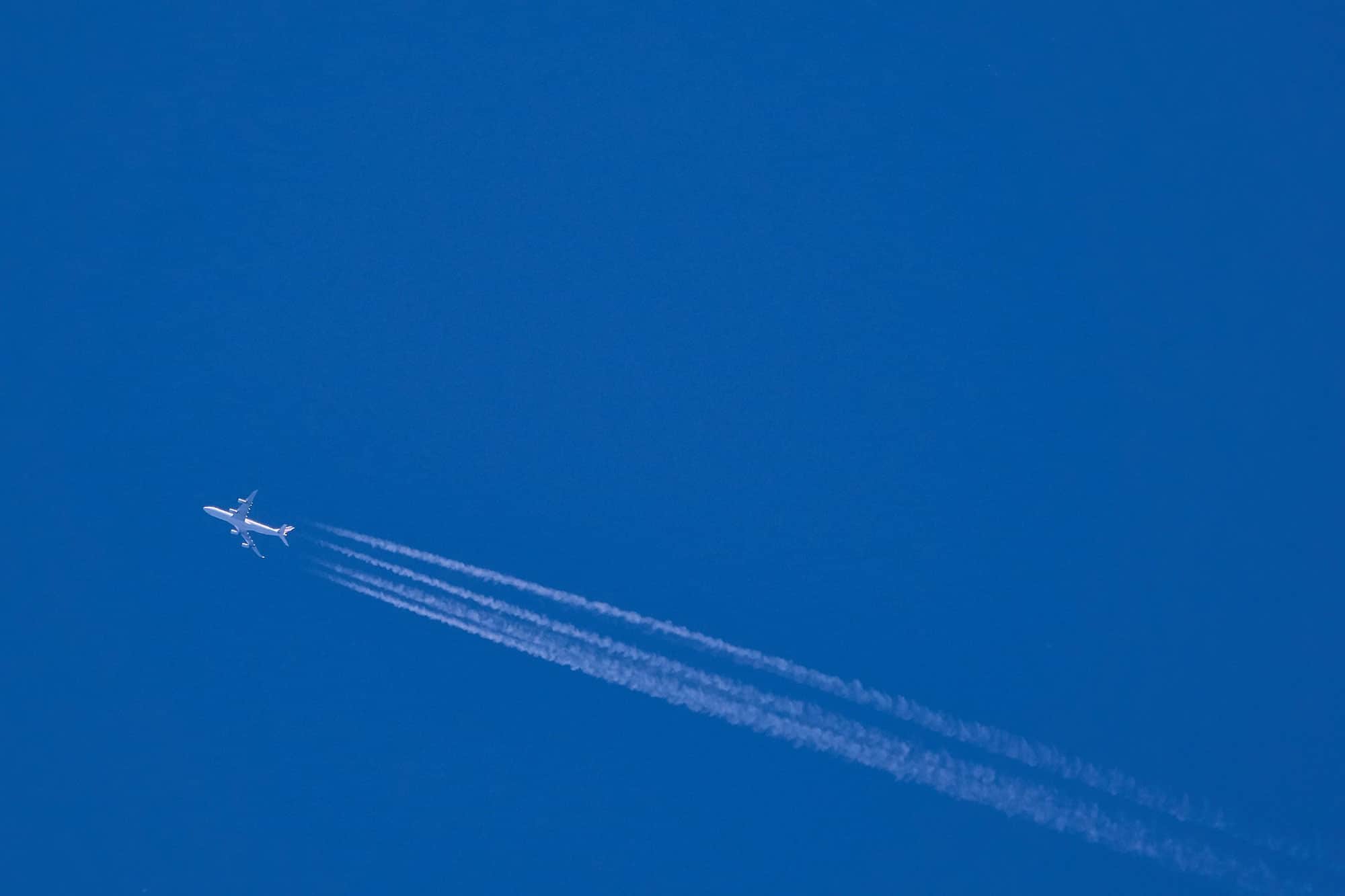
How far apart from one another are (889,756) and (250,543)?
15.1 meters

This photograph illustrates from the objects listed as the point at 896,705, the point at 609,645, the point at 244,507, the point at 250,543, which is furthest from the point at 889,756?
the point at 244,507

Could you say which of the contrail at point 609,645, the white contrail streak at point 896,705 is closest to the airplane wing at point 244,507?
the contrail at point 609,645

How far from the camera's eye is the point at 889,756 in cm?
2216

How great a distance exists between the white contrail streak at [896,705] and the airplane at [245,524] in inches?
77.5

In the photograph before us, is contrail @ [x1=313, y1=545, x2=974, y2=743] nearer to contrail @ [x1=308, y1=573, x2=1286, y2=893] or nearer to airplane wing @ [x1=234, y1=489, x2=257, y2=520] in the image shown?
contrail @ [x1=308, y1=573, x2=1286, y2=893]

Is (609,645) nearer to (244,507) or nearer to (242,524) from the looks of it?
(242,524)

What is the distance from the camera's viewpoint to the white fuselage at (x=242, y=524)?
24.1 metres

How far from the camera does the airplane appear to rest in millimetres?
24156

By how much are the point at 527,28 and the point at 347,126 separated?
16.5ft

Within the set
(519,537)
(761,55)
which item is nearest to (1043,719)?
(519,537)

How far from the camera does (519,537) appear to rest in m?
24.1

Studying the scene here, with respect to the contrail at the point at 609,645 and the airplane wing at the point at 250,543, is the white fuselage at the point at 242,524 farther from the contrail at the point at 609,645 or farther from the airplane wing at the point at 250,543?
the contrail at the point at 609,645

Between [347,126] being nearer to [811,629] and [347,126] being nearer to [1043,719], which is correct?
[811,629]

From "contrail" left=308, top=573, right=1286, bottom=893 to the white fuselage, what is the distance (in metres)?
3.54
